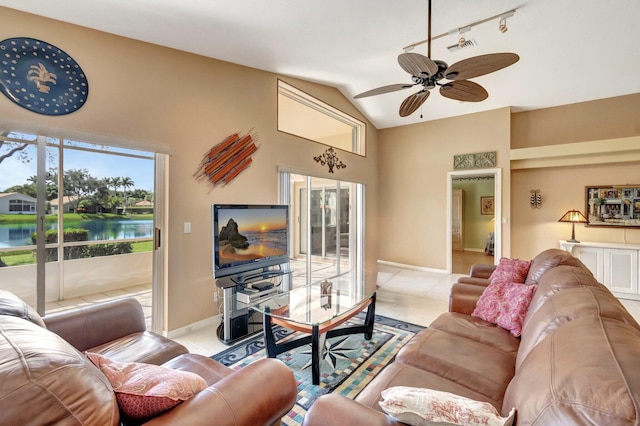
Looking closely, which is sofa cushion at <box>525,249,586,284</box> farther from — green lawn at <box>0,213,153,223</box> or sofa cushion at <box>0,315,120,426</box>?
green lawn at <box>0,213,153,223</box>

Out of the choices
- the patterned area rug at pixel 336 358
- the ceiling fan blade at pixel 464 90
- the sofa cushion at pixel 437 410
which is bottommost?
the patterned area rug at pixel 336 358

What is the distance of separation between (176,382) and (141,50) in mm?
2964

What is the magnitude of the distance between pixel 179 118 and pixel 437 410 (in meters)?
3.20

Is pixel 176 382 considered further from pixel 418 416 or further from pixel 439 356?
pixel 439 356


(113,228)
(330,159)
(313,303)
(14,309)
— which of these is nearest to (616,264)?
(330,159)

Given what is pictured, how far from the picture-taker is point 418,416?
92 cm

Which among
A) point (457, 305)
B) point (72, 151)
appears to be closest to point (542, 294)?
point (457, 305)

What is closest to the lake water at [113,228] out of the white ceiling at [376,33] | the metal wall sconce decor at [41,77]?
the metal wall sconce decor at [41,77]

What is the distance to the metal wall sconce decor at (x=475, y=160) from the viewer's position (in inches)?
209

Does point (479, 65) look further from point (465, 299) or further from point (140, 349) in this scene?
point (140, 349)

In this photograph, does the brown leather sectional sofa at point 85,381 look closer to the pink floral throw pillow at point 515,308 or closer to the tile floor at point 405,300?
the tile floor at point 405,300

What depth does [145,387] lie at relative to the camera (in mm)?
953

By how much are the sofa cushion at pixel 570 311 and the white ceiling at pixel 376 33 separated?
2639 mm

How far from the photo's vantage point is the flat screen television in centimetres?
300
